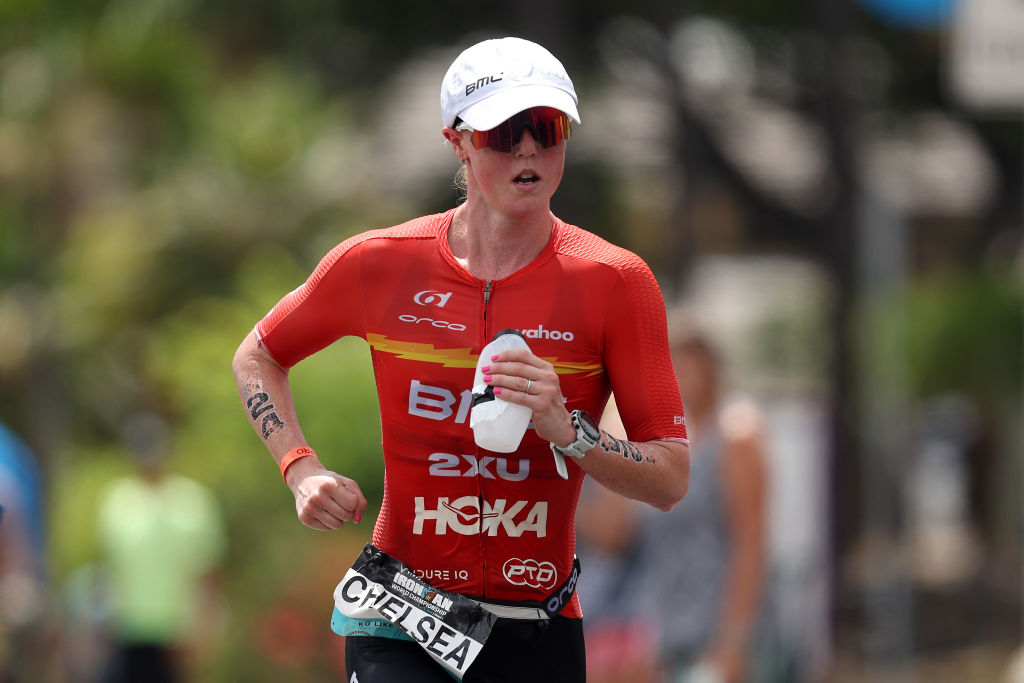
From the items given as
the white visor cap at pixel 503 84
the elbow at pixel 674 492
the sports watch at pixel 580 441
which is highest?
the white visor cap at pixel 503 84

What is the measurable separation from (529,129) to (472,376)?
0.57 m

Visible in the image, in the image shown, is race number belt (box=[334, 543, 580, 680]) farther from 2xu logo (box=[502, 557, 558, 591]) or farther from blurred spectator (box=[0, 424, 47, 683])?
blurred spectator (box=[0, 424, 47, 683])

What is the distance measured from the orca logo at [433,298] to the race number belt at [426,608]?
616 millimetres

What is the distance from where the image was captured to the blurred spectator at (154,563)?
10.2 metres

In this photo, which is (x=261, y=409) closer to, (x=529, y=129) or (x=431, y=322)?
(x=431, y=322)

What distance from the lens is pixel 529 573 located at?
3.52m

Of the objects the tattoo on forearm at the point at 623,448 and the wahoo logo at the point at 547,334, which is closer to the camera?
the tattoo on forearm at the point at 623,448

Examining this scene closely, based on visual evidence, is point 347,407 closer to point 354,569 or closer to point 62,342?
point 62,342

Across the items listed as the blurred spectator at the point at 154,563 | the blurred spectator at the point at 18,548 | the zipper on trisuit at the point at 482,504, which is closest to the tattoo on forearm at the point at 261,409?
the zipper on trisuit at the point at 482,504

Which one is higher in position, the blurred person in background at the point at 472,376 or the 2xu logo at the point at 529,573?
the blurred person in background at the point at 472,376

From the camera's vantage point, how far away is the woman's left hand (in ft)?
10.1

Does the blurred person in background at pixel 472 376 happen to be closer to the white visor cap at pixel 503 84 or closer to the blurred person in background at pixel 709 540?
the white visor cap at pixel 503 84

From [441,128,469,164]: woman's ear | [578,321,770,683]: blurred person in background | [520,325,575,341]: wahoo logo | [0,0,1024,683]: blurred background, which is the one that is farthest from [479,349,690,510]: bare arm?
[0,0,1024,683]: blurred background

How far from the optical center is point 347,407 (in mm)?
11383
